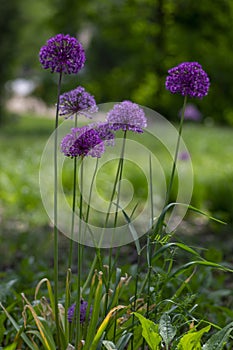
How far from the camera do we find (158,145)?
7.93m

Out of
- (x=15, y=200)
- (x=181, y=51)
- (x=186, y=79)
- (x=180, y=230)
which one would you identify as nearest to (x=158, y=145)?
(x=181, y=51)

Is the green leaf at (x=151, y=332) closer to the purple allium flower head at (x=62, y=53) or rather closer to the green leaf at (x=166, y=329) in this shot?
the green leaf at (x=166, y=329)

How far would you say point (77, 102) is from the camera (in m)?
1.61

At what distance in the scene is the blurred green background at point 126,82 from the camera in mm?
4371

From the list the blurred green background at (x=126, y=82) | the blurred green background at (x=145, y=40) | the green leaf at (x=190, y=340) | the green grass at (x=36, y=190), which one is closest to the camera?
the green leaf at (x=190, y=340)

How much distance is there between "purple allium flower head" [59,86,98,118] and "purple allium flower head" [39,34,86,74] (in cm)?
7

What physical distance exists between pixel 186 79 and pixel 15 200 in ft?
11.7

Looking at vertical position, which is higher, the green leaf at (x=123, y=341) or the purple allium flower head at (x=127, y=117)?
the purple allium flower head at (x=127, y=117)

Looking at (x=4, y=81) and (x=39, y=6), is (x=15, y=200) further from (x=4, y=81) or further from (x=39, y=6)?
(x=39, y=6)

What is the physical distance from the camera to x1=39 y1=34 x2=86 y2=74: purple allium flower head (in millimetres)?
1565

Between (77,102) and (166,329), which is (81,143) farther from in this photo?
(166,329)

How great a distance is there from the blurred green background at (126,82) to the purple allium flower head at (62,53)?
138 centimetres

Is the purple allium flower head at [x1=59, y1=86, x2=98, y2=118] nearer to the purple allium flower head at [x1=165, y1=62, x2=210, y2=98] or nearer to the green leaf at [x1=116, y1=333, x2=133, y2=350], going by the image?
the purple allium flower head at [x1=165, y1=62, x2=210, y2=98]

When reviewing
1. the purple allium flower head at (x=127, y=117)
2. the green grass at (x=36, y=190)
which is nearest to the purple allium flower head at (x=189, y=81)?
the purple allium flower head at (x=127, y=117)
